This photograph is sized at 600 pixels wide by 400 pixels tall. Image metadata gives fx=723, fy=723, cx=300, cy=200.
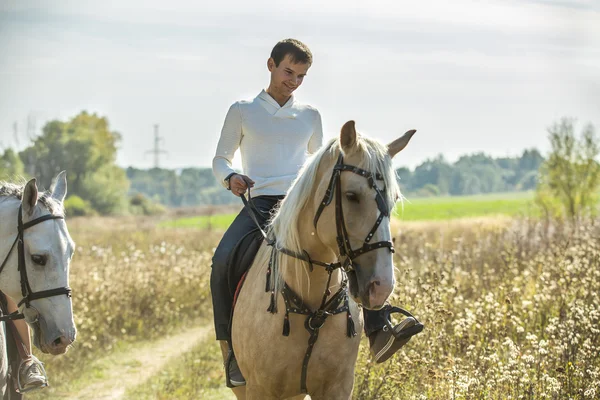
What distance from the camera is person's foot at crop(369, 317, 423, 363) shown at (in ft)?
16.4

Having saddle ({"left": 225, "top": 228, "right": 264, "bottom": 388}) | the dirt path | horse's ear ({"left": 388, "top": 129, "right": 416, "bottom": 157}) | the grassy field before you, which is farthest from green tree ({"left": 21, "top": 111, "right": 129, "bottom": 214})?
horse's ear ({"left": 388, "top": 129, "right": 416, "bottom": 157})

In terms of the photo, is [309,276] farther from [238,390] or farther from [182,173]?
[182,173]

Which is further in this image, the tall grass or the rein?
the tall grass

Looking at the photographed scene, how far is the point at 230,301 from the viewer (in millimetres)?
5738

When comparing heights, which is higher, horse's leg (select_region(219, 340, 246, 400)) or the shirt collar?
the shirt collar

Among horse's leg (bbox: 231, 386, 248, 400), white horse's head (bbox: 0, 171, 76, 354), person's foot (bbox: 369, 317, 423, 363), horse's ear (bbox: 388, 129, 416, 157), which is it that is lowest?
horse's leg (bbox: 231, 386, 248, 400)

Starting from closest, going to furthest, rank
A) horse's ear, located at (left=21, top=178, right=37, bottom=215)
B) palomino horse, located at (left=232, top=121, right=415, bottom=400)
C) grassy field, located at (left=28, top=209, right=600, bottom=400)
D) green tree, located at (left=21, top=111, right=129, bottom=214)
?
palomino horse, located at (left=232, top=121, right=415, bottom=400), horse's ear, located at (left=21, top=178, right=37, bottom=215), grassy field, located at (left=28, top=209, right=600, bottom=400), green tree, located at (left=21, top=111, right=129, bottom=214)

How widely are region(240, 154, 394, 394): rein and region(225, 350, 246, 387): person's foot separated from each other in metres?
0.81

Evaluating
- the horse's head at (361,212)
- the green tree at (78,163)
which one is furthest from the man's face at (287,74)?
the green tree at (78,163)

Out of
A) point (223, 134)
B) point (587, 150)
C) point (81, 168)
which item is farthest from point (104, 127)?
point (223, 134)

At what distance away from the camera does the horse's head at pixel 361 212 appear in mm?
4090

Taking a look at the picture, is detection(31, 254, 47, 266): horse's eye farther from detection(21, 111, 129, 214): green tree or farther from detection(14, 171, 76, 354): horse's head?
detection(21, 111, 129, 214): green tree

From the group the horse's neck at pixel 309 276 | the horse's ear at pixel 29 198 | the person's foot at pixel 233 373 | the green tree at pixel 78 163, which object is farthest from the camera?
the green tree at pixel 78 163

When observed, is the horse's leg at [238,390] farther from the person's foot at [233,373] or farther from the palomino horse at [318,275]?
the palomino horse at [318,275]
